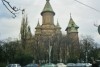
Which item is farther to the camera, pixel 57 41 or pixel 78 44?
pixel 78 44

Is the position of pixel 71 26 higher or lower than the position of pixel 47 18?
lower

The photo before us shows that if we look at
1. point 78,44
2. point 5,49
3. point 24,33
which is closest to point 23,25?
point 24,33

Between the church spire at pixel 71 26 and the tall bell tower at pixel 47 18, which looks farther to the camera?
the church spire at pixel 71 26

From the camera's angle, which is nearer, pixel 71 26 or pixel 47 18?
pixel 71 26

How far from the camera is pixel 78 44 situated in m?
73.3

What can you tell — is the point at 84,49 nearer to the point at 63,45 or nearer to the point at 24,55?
the point at 63,45

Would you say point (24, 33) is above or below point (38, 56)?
above

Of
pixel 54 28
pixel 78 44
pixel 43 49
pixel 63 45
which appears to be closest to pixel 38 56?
pixel 43 49

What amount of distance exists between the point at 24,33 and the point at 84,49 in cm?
1551

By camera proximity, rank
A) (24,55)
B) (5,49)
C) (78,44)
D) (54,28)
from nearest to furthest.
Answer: (24,55), (5,49), (78,44), (54,28)

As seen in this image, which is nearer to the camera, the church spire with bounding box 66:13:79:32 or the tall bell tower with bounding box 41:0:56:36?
the tall bell tower with bounding box 41:0:56:36

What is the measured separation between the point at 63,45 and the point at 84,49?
5.33 metres

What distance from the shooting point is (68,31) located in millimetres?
98000

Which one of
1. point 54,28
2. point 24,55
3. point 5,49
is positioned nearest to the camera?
point 24,55
